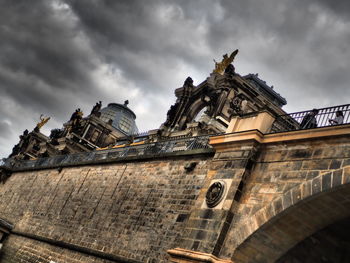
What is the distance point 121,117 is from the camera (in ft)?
161

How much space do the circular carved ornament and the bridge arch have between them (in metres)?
0.97

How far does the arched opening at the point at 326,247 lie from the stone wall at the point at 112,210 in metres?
3.26

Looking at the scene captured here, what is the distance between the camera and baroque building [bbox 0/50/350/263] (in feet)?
30.4

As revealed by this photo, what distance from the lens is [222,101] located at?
82.4 feet

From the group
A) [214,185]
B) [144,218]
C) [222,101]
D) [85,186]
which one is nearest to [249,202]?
[214,185]

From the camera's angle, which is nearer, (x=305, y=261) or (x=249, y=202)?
(x=249, y=202)

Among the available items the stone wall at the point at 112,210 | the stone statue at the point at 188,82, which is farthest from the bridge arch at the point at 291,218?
A: the stone statue at the point at 188,82

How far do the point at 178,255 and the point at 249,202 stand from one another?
2.22m

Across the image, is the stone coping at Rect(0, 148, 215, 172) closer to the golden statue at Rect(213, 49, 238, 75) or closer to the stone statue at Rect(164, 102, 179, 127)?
the stone statue at Rect(164, 102, 179, 127)

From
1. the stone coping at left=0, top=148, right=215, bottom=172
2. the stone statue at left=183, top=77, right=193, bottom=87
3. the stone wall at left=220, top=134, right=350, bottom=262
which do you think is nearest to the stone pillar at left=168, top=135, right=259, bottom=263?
the stone wall at left=220, top=134, right=350, bottom=262

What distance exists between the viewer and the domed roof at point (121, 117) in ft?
157

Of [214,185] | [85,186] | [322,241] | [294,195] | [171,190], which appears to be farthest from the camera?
[85,186]

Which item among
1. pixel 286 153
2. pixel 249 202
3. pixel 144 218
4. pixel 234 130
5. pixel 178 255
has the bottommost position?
pixel 178 255

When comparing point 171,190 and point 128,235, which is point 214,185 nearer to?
point 171,190
